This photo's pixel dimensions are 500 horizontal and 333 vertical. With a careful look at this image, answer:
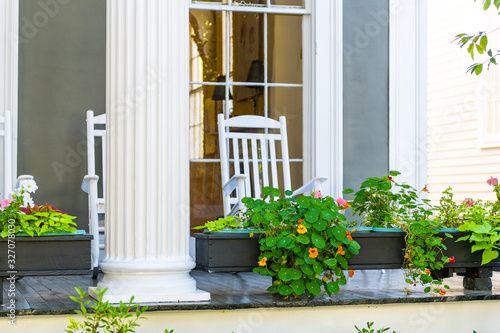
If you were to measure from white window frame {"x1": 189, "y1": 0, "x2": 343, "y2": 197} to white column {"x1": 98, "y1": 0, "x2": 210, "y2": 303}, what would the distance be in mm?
1712

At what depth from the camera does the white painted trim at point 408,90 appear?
431 centimetres

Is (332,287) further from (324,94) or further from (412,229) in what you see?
(324,94)

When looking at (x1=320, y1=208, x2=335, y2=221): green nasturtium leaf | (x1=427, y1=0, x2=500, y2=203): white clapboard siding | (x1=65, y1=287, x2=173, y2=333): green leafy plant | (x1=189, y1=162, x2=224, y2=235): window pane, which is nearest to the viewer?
(x1=65, y1=287, x2=173, y2=333): green leafy plant

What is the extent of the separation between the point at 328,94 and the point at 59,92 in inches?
64.1

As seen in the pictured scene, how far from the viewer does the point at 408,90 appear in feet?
14.3

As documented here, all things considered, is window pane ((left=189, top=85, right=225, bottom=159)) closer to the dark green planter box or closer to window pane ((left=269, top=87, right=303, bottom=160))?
window pane ((left=269, top=87, right=303, bottom=160))

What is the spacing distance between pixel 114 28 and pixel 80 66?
5.22 ft

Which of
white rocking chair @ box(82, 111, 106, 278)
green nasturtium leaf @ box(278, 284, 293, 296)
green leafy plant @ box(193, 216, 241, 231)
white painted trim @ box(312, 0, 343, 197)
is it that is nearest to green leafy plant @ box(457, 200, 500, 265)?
green nasturtium leaf @ box(278, 284, 293, 296)

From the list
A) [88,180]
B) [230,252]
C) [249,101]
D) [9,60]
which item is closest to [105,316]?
[230,252]

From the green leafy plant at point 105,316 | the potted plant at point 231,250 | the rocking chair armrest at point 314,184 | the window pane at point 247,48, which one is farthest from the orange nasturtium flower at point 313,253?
the window pane at point 247,48

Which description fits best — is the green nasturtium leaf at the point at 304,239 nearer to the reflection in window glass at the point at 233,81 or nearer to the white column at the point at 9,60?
the reflection in window glass at the point at 233,81

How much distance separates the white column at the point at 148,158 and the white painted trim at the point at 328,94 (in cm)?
183

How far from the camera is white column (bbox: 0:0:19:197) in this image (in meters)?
3.80

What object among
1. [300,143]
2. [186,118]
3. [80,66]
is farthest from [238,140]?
[186,118]
